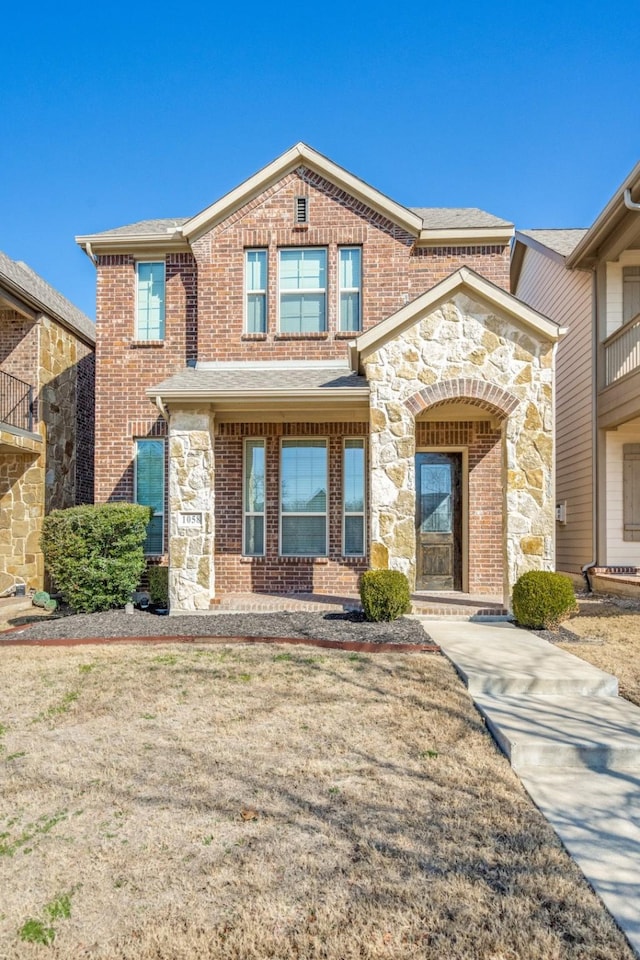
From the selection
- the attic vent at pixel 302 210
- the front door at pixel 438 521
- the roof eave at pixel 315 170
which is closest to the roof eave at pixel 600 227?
the roof eave at pixel 315 170

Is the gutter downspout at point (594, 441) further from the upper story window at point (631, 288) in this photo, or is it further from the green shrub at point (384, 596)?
the green shrub at point (384, 596)

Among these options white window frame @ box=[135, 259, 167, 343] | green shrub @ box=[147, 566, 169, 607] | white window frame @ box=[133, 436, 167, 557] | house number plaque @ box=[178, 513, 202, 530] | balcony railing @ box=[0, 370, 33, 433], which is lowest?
green shrub @ box=[147, 566, 169, 607]

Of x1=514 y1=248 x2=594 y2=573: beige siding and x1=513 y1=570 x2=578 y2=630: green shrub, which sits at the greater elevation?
x1=514 y1=248 x2=594 y2=573: beige siding

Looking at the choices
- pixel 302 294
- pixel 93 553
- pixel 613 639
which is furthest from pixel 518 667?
pixel 302 294

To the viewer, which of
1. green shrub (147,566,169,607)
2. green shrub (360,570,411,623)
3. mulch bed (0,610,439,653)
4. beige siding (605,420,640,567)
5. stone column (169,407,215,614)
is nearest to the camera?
mulch bed (0,610,439,653)

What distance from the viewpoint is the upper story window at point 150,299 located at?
1112 cm

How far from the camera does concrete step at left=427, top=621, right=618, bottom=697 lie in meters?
5.28

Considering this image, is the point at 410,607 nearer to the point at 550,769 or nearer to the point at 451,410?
the point at 451,410

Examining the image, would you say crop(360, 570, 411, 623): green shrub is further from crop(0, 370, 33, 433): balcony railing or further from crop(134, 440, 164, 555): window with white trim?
crop(0, 370, 33, 433): balcony railing

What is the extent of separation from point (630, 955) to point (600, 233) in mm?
10956

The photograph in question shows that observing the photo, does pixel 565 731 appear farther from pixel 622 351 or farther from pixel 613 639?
pixel 622 351

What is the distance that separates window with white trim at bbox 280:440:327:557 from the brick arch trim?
8.45 ft

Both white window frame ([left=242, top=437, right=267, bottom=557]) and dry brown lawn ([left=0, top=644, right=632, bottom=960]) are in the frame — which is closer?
dry brown lawn ([left=0, top=644, right=632, bottom=960])

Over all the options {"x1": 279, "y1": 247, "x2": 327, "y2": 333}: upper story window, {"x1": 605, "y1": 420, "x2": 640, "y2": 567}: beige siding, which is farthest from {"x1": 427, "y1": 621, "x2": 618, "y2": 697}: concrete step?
{"x1": 279, "y1": 247, "x2": 327, "y2": 333}: upper story window
